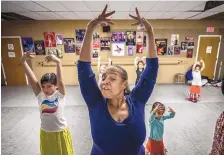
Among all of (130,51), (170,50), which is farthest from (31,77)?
(170,50)

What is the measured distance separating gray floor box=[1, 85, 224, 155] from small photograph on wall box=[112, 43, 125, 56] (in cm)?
225

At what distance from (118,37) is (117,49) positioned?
0.48 meters

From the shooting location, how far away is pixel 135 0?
3.95m

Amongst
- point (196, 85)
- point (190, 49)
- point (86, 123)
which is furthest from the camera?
point (190, 49)

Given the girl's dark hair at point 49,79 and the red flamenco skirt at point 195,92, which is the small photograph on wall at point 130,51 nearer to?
the red flamenco skirt at point 195,92

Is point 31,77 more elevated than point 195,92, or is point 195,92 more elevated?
point 31,77

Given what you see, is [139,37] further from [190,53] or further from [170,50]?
[190,53]

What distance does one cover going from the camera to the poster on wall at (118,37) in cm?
692

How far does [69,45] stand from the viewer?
7.00m

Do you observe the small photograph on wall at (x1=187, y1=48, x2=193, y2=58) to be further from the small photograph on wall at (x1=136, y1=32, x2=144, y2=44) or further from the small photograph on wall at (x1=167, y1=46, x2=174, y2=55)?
the small photograph on wall at (x1=136, y1=32, x2=144, y2=44)

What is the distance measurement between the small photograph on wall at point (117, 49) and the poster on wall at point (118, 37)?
16cm

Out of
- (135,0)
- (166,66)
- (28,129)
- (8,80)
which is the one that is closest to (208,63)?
A: (166,66)

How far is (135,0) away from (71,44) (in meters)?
3.77

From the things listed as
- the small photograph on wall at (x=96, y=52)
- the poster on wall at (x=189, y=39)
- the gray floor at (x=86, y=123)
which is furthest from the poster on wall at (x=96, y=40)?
the poster on wall at (x=189, y=39)
